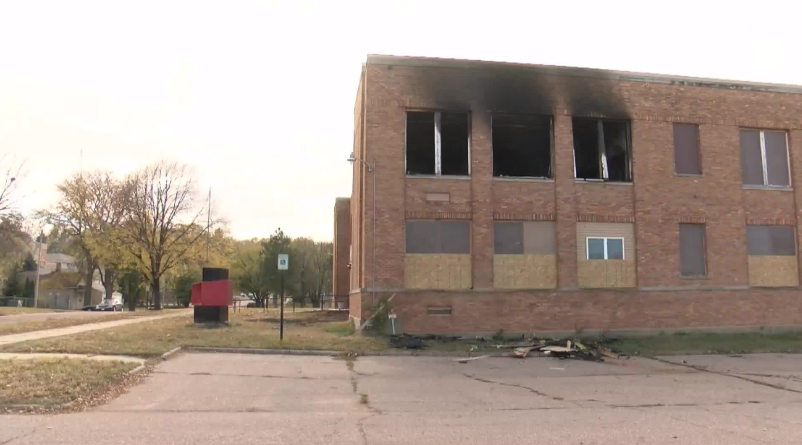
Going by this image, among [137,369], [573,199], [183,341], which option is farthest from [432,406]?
[573,199]

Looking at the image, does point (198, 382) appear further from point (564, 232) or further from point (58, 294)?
point (58, 294)

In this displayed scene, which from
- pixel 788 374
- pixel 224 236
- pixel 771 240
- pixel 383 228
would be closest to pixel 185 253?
pixel 224 236

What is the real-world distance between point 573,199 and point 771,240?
7.81 metres

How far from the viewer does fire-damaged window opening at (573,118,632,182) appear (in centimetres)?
2177

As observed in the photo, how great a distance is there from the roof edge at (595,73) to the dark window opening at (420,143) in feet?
5.82

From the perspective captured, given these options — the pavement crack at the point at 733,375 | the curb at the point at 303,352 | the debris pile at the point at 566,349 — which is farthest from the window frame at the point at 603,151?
the curb at the point at 303,352

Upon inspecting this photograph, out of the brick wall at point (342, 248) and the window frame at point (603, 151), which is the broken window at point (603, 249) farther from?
the brick wall at point (342, 248)

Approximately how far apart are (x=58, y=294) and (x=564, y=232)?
7896 cm

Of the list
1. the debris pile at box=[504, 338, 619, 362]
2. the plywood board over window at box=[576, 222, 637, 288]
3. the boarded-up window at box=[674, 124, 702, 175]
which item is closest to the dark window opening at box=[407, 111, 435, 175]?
the plywood board over window at box=[576, 222, 637, 288]

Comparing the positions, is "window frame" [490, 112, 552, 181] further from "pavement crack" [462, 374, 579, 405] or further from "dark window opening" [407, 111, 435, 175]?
"pavement crack" [462, 374, 579, 405]

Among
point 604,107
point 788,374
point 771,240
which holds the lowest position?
point 788,374

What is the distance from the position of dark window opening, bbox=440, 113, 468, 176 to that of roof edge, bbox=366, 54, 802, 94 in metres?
1.83

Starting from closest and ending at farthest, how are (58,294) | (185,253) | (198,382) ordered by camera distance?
(198,382) → (185,253) → (58,294)

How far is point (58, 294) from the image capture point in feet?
265
